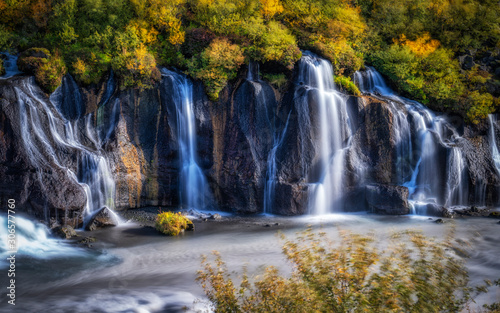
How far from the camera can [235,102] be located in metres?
20.0

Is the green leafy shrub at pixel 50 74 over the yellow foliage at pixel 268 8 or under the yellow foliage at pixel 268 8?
under

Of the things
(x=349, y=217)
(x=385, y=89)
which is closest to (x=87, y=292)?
(x=349, y=217)

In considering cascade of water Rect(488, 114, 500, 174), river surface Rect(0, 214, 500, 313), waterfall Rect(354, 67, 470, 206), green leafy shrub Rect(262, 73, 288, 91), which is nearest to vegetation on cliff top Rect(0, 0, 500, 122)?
green leafy shrub Rect(262, 73, 288, 91)

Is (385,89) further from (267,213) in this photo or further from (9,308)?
(9,308)

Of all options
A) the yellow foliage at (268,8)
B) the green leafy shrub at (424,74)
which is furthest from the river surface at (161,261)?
the yellow foliage at (268,8)

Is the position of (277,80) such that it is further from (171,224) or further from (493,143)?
(493,143)

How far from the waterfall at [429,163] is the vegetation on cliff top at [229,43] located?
3.23 m

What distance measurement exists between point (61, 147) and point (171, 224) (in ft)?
20.4

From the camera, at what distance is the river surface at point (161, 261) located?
29.8ft

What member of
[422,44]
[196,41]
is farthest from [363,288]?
[422,44]

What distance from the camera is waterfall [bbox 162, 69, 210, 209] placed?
771 inches

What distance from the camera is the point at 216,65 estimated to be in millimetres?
19969

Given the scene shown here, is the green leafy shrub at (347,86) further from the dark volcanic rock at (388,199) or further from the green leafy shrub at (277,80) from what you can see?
the dark volcanic rock at (388,199)

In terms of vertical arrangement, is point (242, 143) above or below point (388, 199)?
above
